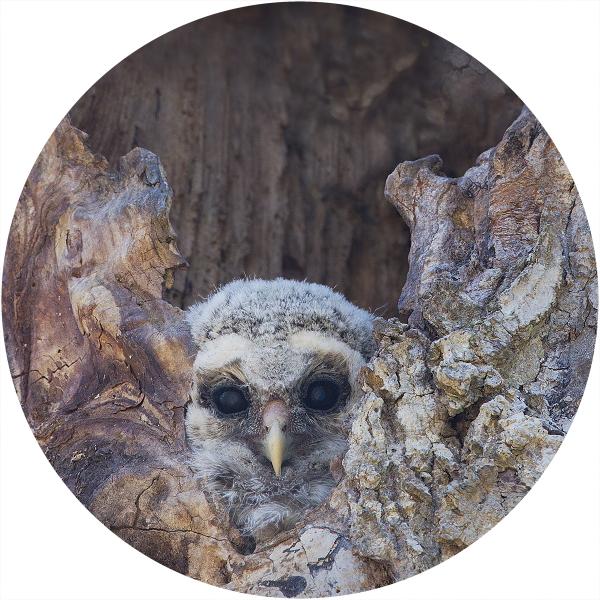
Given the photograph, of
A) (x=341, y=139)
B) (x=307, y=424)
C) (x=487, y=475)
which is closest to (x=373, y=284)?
(x=341, y=139)

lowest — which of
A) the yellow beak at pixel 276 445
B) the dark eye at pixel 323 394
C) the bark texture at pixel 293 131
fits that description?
the yellow beak at pixel 276 445

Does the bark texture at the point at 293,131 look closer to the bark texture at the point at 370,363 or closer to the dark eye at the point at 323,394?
the bark texture at the point at 370,363

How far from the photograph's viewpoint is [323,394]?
2.58 metres

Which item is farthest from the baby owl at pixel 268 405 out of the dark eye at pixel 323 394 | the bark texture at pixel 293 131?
the bark texture at pixel 293 131

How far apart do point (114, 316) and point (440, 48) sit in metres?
1.58

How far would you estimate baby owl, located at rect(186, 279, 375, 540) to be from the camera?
2.52m

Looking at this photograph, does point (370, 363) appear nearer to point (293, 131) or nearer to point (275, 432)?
point (275, 432)

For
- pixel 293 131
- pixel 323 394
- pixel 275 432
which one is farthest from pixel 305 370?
pixel 293 131

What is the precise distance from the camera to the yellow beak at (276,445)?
2.41 m

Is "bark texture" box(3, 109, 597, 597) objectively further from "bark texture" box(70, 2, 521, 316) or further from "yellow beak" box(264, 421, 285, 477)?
"bark texture" box(70, 2, 521, 316)

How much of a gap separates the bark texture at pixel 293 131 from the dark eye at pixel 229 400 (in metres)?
0.85

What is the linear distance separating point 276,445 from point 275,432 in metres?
0.04

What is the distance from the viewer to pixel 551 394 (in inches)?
92.0

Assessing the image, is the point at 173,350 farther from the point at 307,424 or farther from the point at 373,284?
the point at 373,284
